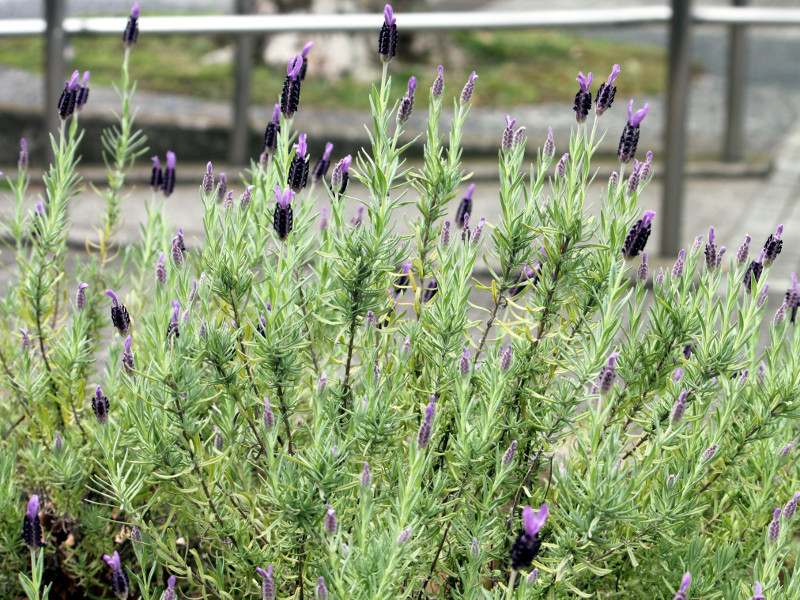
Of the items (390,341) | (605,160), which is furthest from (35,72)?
(390,341)

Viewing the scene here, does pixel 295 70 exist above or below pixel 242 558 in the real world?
above

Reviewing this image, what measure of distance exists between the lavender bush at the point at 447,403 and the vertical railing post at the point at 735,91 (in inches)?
219

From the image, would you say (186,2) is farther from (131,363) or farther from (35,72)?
(131,363)

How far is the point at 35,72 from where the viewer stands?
34.4ft

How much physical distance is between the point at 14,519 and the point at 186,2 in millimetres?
8677

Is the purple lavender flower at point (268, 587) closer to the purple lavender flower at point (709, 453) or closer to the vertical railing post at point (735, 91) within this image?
the purple lavender flower at point (709, 453)

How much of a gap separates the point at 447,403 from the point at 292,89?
0.62 meters

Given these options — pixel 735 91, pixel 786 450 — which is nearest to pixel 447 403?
pixel 786 450

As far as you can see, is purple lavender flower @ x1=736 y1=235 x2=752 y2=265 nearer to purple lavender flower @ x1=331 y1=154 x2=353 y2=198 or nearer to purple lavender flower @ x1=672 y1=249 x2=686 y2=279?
purple lavender flower @ x1=672 y1=249 x2=686 y2=279

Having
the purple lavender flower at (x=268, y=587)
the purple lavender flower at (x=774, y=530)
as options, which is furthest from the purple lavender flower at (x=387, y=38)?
the purple lavender flower at (x=774, y=530)

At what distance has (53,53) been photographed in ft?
18.1

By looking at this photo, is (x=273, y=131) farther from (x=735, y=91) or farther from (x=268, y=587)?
(x=735, y=91)

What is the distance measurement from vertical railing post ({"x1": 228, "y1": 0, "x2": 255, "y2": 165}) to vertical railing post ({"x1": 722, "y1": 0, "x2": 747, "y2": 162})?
3.03 meters

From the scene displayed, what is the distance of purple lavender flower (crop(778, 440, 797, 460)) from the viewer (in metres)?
2.11
